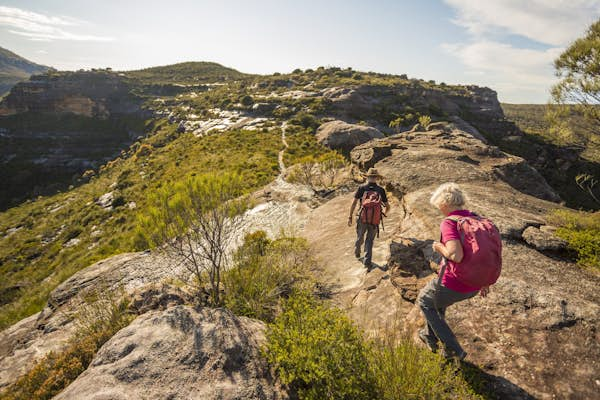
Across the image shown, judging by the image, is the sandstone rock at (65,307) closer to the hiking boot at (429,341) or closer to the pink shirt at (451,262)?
the hiking boot at (429,341)

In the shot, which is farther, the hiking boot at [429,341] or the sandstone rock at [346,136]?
the sandstone rock at [346,136]

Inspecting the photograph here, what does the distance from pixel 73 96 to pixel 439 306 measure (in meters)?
98.7

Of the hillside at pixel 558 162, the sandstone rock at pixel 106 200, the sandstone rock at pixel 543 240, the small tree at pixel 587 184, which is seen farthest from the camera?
the hillside at pixel 558 162

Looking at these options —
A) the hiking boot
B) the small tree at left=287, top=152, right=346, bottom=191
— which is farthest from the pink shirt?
the small tree at left=287, top=152, right=346, bottom=191

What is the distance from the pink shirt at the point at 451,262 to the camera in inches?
128

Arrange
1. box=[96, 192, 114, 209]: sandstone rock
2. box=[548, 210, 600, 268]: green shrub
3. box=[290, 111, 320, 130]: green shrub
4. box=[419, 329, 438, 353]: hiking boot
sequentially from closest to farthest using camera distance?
box=[419, 329, 438, 353]: hiking boot → box=[548, 210, 600, 268]: green shrub → box=[96, 192, 114, 209]: sandstone rock → box=[290, 111, 320, 130]: green shrub

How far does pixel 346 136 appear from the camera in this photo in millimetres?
34406

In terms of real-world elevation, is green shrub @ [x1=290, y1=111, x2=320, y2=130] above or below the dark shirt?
above

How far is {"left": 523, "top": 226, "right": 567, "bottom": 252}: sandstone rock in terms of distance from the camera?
561cm

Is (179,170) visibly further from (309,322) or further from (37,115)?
(37,115)

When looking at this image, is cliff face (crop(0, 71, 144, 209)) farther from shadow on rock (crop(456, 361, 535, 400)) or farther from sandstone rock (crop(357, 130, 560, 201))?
shadow on rock (crop(456, 361, 535, 400))

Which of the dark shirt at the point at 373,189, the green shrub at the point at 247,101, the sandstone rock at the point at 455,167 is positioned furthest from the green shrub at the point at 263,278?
the green shrub at the point at 247,101

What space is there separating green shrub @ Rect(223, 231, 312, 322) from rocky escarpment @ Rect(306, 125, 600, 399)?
1.06 metres

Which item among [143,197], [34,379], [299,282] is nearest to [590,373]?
[299,282]
